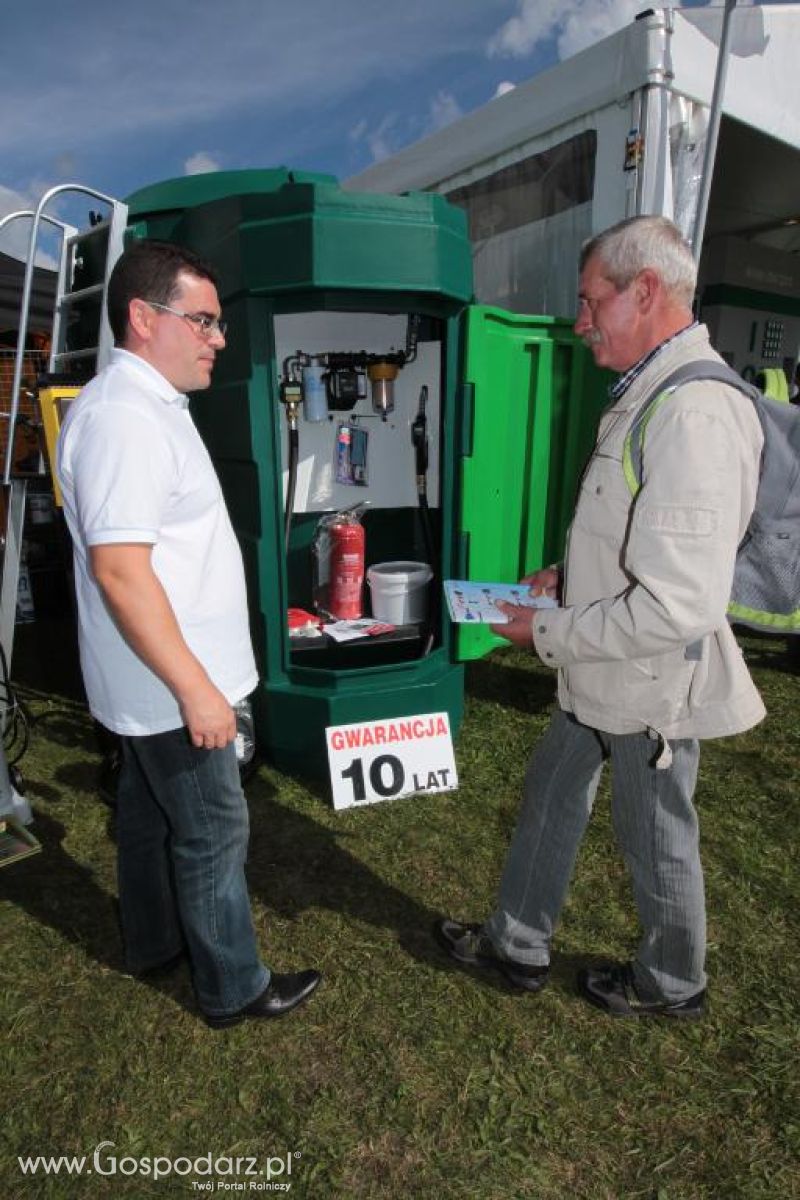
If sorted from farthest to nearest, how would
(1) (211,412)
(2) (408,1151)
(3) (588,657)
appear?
(1) (211,412) < (2) (408,1151) < (3) (588,657)

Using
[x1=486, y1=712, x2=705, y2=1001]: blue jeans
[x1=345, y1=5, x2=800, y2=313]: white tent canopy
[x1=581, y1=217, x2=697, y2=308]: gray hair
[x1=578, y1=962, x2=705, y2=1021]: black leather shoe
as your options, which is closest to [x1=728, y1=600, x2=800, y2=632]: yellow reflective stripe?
[x1=486, y1=712, x2=705, y2=1001]: blue jeans

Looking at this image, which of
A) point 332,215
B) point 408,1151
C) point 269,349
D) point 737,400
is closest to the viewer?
point 737,400

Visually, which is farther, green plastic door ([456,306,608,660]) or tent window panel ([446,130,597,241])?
tent window panel ([446,130,597,241])

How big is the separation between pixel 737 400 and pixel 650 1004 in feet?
5.55

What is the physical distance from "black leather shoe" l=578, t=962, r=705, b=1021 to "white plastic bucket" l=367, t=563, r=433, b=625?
1979mm

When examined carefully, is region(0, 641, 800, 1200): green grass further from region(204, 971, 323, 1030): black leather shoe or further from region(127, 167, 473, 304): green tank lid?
region(127, 167, 473, 304): green tank lid

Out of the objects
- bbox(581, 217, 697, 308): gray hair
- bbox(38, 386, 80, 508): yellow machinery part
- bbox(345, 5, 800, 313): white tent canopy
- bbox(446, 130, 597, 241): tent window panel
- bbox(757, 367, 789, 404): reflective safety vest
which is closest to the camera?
bbox(581, 217, 697, 308): gray hair

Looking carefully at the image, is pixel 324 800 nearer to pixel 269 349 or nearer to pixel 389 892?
pixel 389 892

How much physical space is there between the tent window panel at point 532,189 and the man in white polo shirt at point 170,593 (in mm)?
3298

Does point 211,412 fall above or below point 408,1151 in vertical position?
above

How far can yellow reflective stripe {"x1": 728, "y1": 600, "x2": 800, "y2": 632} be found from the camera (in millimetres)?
1657

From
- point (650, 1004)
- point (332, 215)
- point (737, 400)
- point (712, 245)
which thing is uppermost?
point (712, 245)

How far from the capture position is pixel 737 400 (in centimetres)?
147

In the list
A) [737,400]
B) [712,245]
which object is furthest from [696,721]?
[712,245]
